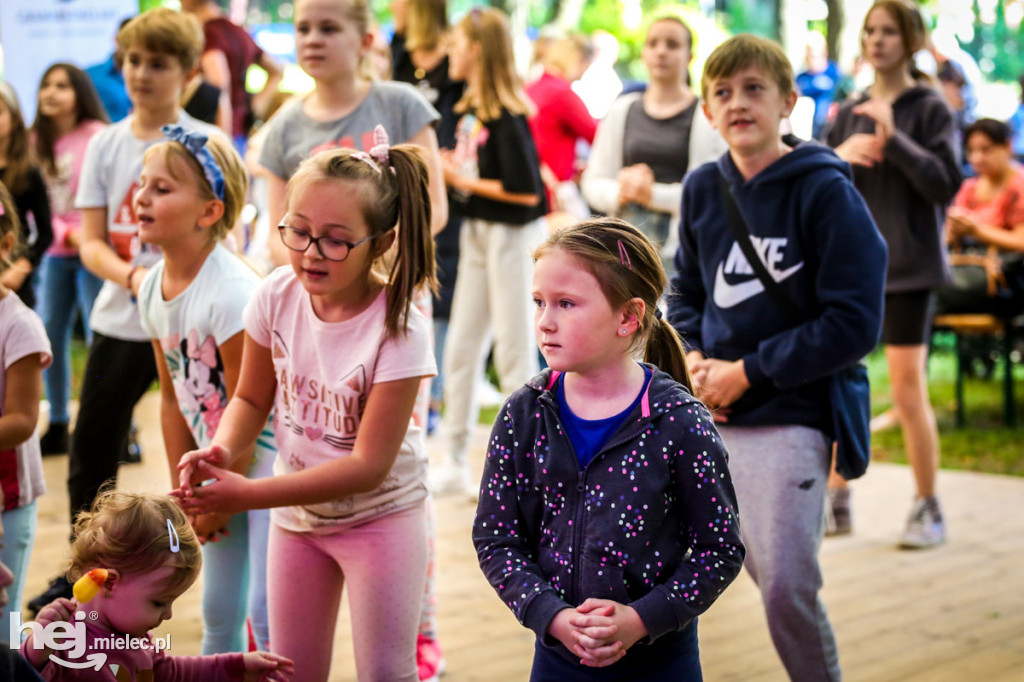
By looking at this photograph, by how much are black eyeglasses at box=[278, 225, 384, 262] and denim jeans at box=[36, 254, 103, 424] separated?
11.9ft

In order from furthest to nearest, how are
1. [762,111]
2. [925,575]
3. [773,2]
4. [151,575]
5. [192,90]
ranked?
1. [773,2]
2. [192,90]
3. [925,575]
4. [762,111]
5. [151,575]

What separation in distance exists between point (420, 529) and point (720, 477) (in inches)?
28.7

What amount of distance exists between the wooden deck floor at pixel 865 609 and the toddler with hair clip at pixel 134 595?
0.36m

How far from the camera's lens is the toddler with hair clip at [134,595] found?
1769mm

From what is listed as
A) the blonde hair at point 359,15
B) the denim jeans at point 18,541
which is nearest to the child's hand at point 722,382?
the blonde hair at point 359,15

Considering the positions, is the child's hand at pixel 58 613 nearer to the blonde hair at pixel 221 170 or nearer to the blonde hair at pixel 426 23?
the blonde hair at pixel 221 170

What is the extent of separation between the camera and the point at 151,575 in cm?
186

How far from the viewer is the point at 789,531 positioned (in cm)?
258

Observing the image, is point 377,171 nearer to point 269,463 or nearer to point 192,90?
point 269,463

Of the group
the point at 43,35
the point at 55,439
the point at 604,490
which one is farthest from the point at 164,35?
the point at 43,35

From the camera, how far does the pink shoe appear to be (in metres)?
3.07

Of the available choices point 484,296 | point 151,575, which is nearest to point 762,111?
point 151,575

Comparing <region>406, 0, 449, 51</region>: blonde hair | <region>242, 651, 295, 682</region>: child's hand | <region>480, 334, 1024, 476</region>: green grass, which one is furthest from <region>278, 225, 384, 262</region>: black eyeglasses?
<region>480, 334, 1024, 476</region>: green grass

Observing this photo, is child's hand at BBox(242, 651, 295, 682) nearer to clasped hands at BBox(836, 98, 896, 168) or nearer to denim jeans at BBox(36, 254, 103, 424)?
clasped hands at BBox(836, 98, 896, 168)
